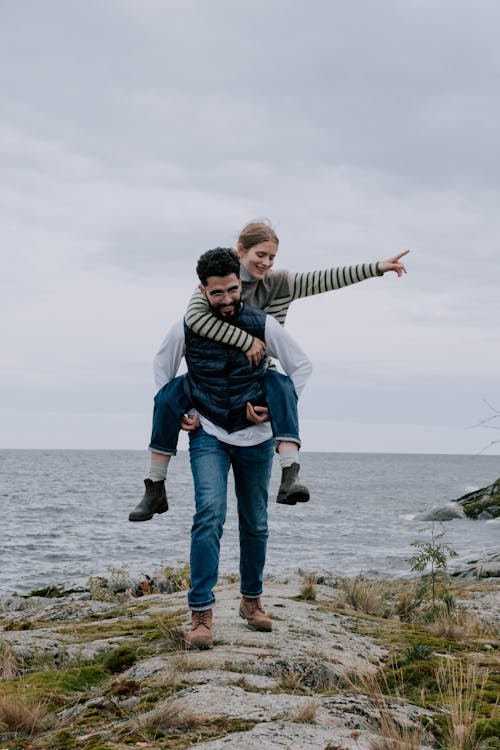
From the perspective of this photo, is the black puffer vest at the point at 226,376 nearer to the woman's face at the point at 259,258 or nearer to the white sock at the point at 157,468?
the woman's face at the point at 259,258

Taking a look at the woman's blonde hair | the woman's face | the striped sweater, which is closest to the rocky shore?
the striped sweater

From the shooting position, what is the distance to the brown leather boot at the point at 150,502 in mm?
5355

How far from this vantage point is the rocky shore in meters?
3.76

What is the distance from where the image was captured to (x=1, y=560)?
21281 mm

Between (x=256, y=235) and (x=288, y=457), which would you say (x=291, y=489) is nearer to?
(x=288, y=457)

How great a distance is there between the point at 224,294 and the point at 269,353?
588mm

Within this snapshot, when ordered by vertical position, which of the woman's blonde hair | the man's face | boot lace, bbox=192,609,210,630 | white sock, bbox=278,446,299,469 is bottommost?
boot lace, bbox=192,609,210,630

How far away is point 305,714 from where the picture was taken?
382 cm

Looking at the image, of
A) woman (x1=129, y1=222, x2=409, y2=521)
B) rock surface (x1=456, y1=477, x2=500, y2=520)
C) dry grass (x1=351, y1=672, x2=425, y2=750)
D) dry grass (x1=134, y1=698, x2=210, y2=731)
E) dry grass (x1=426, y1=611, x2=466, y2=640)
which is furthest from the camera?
rock surface (x1=456, y1=477, x2=500, y2=520)

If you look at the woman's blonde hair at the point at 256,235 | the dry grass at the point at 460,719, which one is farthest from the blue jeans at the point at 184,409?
the dry grass at the point at 460,719

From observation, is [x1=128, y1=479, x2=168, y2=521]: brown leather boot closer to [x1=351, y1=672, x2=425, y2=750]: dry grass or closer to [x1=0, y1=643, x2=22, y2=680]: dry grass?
[x1=0, y1=643, x2=22, y2=680]: dry grass

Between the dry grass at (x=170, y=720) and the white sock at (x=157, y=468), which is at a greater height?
the white sock at (x=157, y=468)

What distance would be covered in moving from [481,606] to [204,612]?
6.00 metres

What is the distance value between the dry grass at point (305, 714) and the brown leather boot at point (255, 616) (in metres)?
1.94
